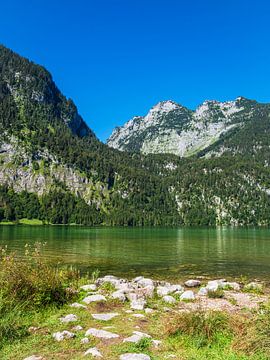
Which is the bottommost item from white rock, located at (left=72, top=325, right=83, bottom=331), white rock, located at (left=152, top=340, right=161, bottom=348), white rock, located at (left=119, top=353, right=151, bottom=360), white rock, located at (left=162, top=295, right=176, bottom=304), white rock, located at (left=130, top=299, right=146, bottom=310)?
white rock, located at (left=162, top=295, right=176, bottom=304)

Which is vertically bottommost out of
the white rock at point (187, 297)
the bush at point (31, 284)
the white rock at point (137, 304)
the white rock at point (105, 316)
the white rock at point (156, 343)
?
the white rock at point (187, 297)

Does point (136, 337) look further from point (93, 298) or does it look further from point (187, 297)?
point (187, 297)

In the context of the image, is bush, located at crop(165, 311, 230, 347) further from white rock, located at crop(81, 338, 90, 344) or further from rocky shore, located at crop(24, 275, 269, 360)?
white rock, located at crop(81, 338, 90, 344)

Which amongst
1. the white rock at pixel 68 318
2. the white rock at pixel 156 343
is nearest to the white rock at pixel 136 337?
the white rock at pixel 156 343

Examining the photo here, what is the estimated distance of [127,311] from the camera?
1889cm

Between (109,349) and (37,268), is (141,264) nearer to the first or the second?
(37,268)

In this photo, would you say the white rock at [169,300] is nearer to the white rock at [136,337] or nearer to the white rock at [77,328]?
the white rock at [136,337]

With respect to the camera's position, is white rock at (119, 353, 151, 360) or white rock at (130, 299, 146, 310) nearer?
white rock at (119, 353, 151, 360)

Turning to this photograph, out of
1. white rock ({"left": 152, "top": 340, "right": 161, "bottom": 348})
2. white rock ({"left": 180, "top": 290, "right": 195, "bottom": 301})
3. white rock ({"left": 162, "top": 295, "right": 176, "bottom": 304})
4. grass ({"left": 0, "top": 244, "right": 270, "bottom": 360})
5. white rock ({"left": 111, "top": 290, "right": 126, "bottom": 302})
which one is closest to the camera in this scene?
grass ({"left": 0, "top": 244, "right": 270, "bottom": 360})

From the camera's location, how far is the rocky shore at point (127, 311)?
1357cm

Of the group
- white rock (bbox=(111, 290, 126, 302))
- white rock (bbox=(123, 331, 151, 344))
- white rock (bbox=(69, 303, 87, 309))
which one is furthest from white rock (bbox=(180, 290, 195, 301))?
white rock (bbox=(123, 331, 151, 344))

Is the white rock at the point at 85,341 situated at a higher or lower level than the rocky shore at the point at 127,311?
higher

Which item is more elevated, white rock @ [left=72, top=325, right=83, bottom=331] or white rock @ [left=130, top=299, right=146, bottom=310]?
white rock @ [left=72, top=325, right=83, bottom=331]

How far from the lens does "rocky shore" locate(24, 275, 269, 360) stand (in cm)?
1357
